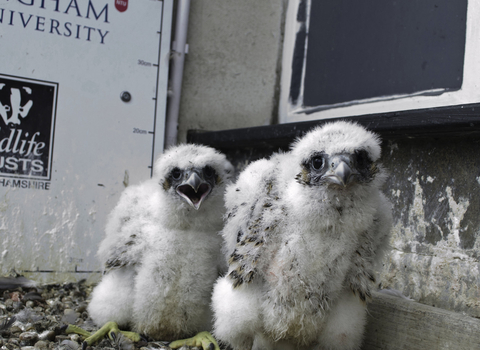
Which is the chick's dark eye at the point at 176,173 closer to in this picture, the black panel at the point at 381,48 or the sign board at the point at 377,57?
the sign board at the point at 377,57

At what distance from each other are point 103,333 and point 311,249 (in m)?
1.41

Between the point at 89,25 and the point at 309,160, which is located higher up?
the point at 89,25

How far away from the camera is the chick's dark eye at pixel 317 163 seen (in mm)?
2221

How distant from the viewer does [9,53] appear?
3.47m

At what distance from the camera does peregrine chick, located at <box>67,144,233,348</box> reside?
9.04ft

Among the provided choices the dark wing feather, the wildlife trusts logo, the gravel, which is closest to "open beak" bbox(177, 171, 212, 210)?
the dark wing feather

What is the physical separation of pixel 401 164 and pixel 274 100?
1906 millimetres

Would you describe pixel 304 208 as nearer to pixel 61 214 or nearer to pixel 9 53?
pixel 61 214

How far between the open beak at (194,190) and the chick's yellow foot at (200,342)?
779 mm

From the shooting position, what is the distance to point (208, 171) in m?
2.96

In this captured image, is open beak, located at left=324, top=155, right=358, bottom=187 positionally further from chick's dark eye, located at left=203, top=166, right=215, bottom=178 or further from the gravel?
the gravel

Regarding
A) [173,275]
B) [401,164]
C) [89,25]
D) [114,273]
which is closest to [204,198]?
[173,275]

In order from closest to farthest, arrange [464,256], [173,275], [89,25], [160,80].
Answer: [464,256]
[173,275]
[89,25]
[160,80]

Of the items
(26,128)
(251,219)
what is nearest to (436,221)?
(251,219)
